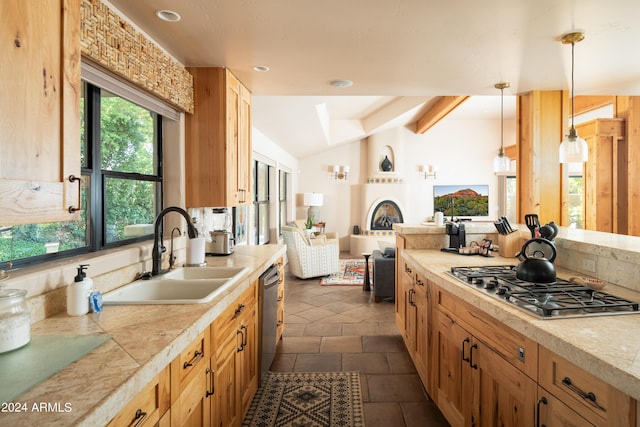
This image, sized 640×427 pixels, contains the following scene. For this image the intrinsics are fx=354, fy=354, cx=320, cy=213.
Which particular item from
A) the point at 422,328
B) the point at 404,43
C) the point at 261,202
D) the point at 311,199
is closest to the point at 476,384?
the point at 422,328

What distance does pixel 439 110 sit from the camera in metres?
6.86

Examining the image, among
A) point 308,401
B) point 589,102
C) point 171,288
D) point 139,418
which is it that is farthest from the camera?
point 589,102

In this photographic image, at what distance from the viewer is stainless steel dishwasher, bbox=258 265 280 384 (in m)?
2.36

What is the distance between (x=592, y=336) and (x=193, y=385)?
136cm

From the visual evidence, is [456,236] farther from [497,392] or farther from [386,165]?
[386,165]

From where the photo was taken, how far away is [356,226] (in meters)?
8.93

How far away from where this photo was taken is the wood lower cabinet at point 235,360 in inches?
62.5

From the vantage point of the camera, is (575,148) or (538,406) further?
(575,148)

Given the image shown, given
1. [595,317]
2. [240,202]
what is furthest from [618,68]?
[240,202]

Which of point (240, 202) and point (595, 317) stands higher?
point (240, 202)

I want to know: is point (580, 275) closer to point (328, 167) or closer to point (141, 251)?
point (141, 251)

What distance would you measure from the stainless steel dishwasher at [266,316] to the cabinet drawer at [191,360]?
88 cm

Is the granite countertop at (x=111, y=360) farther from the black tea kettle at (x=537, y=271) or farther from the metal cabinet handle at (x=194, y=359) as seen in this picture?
the black tea kettle at (x=537, y=271)

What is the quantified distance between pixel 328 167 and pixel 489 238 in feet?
20.7
